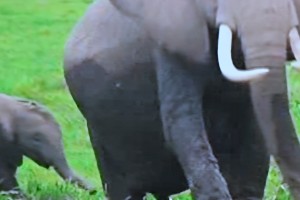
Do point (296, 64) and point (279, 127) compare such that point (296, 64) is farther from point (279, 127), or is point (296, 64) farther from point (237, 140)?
point (237, 140)

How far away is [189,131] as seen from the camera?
4211 mm

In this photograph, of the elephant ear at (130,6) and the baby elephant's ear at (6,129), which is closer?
the elephant ear at (130,6)

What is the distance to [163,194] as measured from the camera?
193 inches

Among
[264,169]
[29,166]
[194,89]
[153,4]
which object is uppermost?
[153,4]

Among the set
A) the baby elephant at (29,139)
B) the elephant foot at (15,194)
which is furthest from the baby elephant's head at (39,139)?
the elephant foot at (15,194)

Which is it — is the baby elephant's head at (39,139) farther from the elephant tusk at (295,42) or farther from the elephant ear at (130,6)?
the elephant tusk at (295,42)

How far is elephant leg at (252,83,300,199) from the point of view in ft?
12.9

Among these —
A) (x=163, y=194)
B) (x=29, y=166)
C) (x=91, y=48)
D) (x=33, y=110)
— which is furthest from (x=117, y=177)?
(x=29, y=166)

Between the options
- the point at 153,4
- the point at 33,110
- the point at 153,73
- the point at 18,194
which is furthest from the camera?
the point at 33,110

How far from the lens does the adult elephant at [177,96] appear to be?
3945 mm

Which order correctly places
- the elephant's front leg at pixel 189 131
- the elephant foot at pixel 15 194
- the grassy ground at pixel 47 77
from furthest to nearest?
1. the grassy ground at pixel 47 77
2. the elephant foot at pixel 15 194
3. the elephant's front leg at pixel 189 131

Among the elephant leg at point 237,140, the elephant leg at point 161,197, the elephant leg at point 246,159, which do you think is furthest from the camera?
the elephant leg at point 161,197

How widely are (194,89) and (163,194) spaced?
78cm

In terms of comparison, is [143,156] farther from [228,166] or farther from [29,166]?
[29,166]
